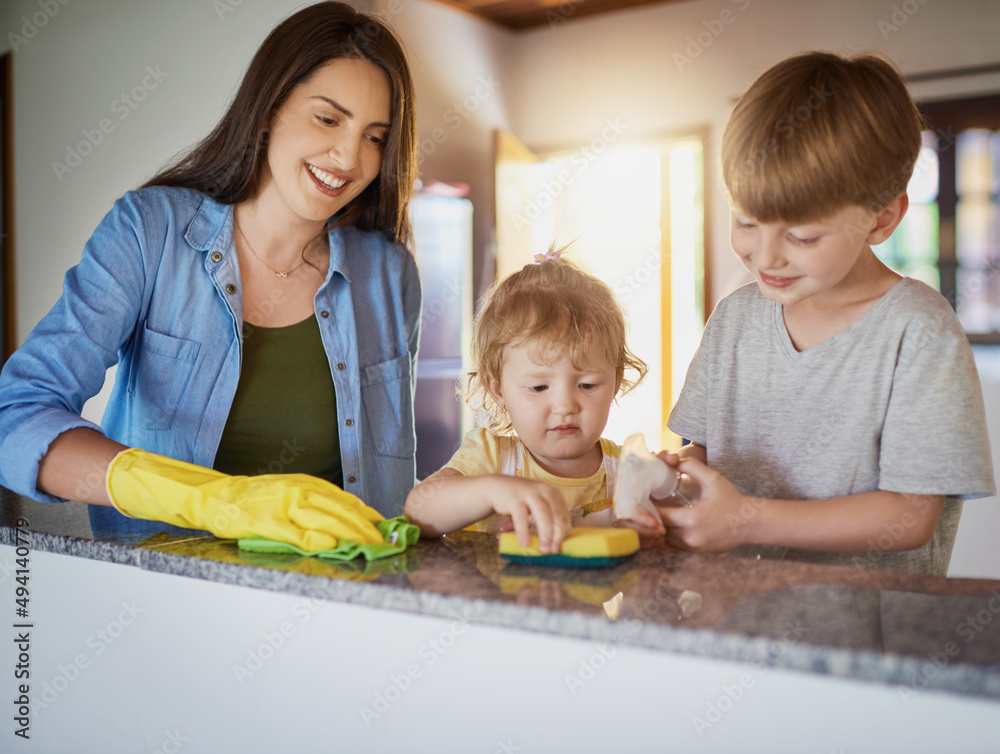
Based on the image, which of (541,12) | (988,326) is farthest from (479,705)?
(541,12)

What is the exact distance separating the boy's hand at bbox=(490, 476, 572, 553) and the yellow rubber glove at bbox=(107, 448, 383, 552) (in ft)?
0.43

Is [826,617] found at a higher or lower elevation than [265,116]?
lower

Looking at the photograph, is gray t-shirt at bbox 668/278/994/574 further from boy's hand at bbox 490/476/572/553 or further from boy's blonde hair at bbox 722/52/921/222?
boy's hand at bbox 490/476/572/553

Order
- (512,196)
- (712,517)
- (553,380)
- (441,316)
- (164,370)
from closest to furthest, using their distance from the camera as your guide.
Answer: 1. (712,517)
2. (553,380)
3. (164,370)
4. (441,316)
5. (512,196)

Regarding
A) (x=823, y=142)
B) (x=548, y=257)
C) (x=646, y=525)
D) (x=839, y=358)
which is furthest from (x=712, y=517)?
(x=548, y=257)

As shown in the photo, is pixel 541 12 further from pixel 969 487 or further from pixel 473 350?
pixel 969 487

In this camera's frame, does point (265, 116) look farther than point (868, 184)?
Yes

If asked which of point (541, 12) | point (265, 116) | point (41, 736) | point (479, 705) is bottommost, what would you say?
point (41, 736)

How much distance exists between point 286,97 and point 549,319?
0.58 meters

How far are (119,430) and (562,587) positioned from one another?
1009mm

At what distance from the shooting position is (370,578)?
2.45 feet

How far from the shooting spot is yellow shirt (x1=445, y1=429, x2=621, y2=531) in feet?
4.13

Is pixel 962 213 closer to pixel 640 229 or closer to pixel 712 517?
pixel 640 229

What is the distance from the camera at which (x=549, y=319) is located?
4.11ft
